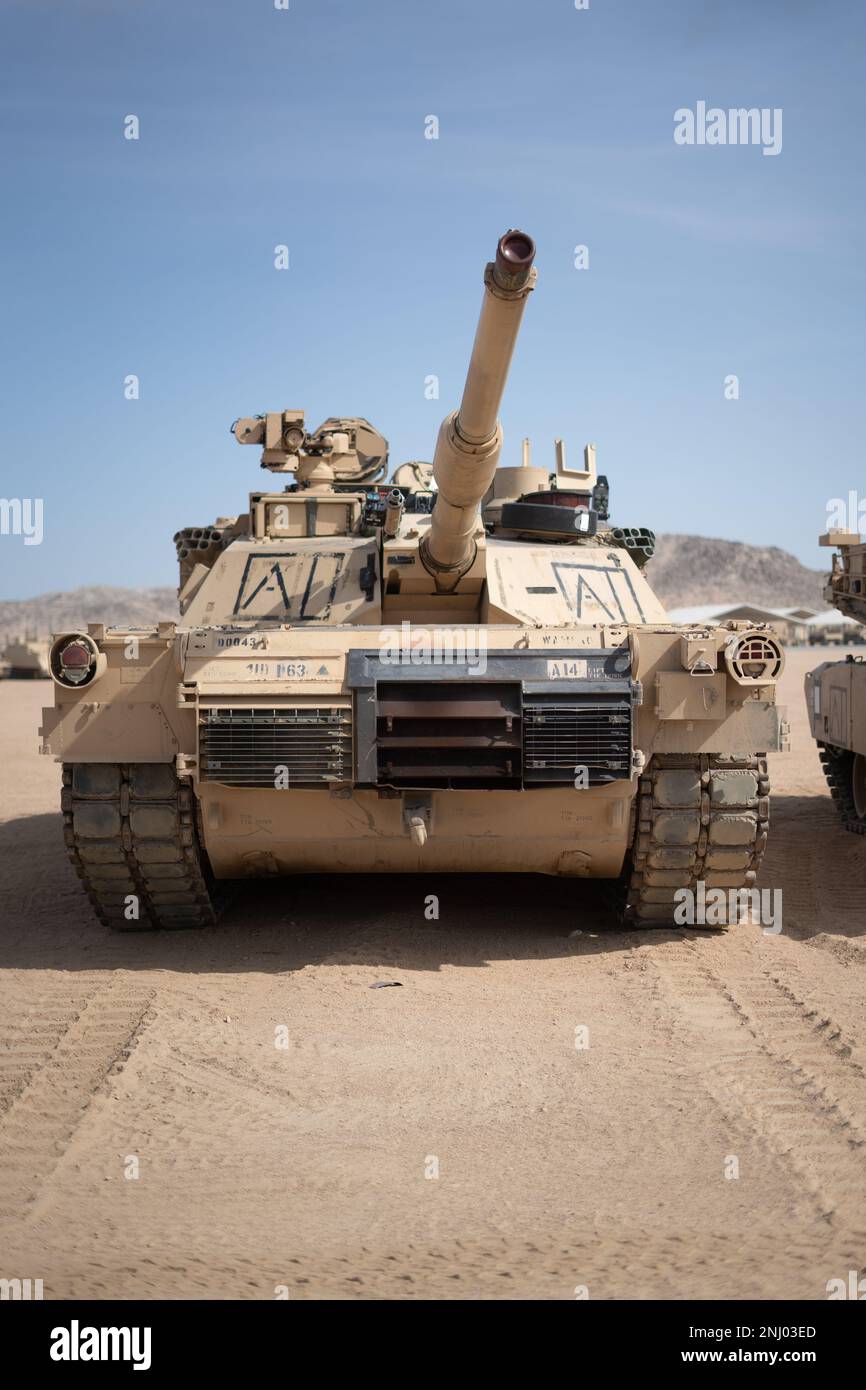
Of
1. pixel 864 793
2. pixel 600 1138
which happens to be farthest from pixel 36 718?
pixel 600 1138

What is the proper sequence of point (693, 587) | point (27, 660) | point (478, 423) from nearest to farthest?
point (478, 423), point (27, 660), point (693, 587)

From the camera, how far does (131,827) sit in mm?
7734

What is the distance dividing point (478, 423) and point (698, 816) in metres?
2.49

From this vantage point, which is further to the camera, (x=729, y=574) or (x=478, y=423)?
(x=729, y=574)

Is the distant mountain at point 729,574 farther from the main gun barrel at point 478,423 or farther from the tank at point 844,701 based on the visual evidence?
the main gun barrel at point 478,423

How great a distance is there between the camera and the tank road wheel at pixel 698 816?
25.3 ft

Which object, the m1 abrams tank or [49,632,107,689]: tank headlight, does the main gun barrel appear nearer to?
the m1 abrams tank

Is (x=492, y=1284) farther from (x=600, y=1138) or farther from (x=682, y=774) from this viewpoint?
(x=682, y=774)

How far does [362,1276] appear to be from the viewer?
13.0ft

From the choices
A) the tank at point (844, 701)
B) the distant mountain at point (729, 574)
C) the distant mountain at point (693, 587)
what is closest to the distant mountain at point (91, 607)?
the distant mountain at point (693, 587)

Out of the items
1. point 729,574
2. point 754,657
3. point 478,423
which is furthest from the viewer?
point 729,574

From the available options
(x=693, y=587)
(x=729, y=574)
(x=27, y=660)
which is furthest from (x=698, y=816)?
(x=729, y=574)

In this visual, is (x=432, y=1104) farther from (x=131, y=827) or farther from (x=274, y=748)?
(x=131, y=827)

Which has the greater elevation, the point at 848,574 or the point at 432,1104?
the point at 848,574
